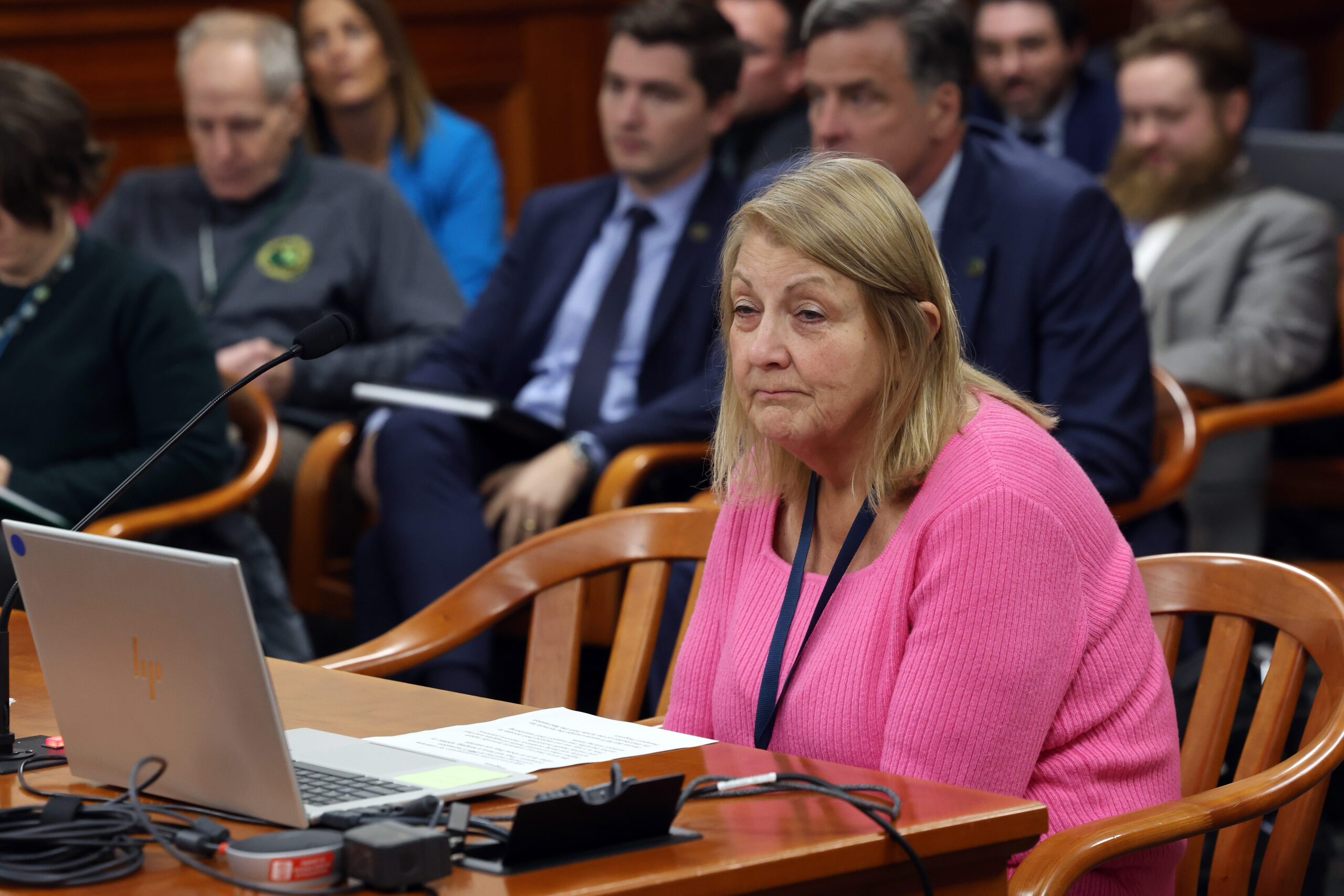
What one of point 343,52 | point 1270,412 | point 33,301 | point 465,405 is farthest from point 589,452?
point 343,52

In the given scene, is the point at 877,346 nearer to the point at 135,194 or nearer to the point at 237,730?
the point at 237,730

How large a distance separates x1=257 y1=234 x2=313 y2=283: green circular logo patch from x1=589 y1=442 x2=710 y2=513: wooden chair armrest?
1.19 meters

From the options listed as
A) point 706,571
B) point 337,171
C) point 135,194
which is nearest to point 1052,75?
point 337,171

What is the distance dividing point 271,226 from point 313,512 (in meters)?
0.84

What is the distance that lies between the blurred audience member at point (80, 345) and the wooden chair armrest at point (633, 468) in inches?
25.2

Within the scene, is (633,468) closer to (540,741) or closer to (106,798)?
(540,741)

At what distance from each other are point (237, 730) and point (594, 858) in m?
0.25

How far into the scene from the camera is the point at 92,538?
1.11 metres

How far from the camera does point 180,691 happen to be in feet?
3.59

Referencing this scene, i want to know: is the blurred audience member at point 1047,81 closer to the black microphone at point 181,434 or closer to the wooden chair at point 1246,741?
the wooden chair at point 1246,741

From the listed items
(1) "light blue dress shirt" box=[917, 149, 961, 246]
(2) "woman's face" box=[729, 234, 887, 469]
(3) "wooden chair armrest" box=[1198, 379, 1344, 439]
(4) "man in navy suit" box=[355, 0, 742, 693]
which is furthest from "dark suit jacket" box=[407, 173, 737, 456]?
(2) "woman's face" box=[729, 234, 887, 469]

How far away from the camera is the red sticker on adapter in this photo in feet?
3.17

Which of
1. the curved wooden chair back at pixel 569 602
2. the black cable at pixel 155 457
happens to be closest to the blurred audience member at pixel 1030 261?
the curved wooden chair back at pixel 569 602

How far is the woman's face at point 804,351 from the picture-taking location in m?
1.46
